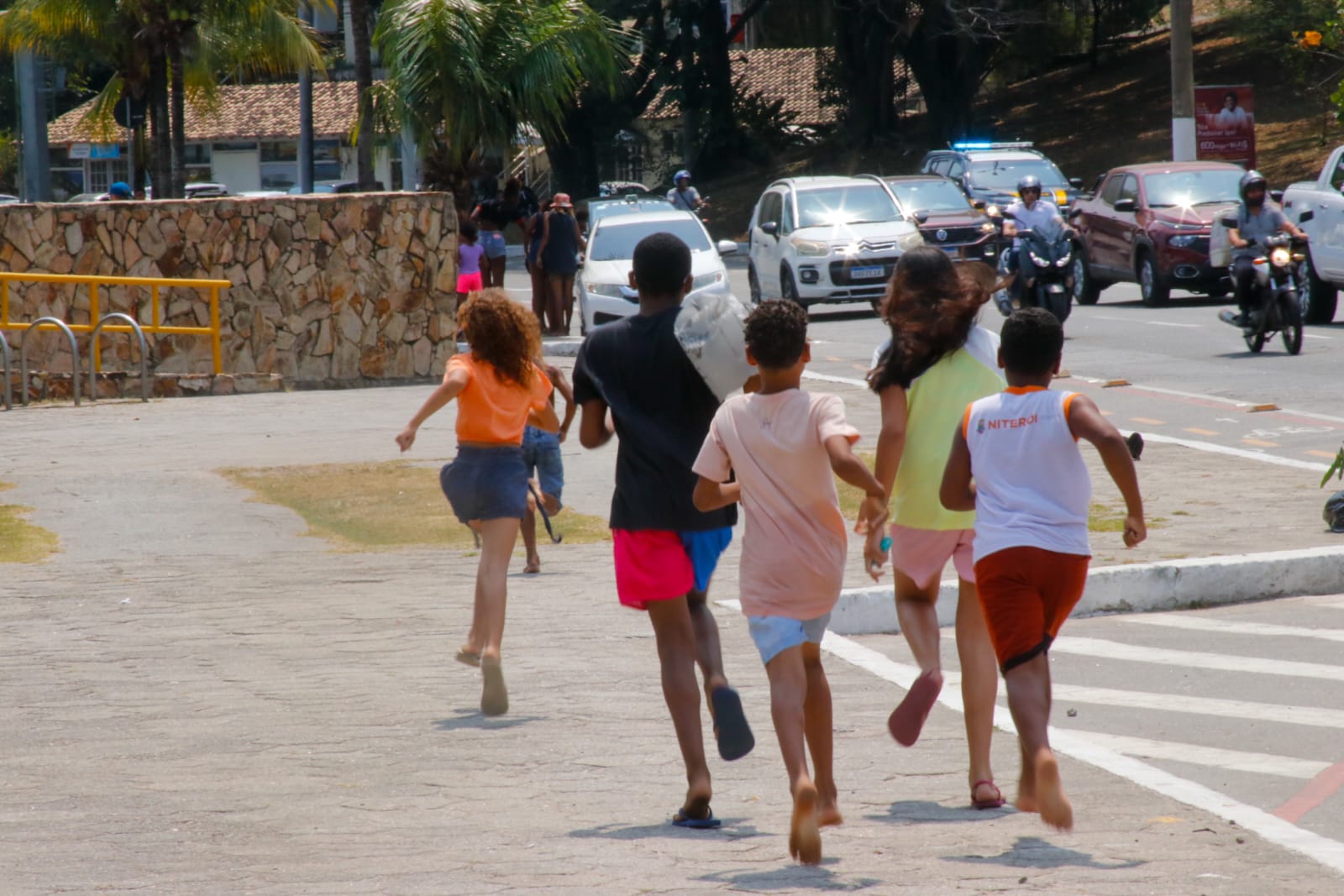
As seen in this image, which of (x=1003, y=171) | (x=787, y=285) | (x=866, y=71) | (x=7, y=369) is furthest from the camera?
(x=866, y=71)

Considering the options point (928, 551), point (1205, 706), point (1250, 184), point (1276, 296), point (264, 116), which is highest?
point (264, 116)

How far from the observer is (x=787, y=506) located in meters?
4.99

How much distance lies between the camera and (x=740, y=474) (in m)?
5.02

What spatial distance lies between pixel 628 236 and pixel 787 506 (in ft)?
62.0

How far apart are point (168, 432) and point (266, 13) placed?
72.4 ft

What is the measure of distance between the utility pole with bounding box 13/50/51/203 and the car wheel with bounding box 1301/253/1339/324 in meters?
16.8

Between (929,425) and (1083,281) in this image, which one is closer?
(929,425)

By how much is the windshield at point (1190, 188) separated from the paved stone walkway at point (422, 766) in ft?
49.9

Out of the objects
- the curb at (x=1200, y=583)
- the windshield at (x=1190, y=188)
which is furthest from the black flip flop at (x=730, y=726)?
the windshield at (x=1190, y=188)

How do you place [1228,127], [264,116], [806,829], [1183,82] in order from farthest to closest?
[264,116] → [1228,127] → [1183,82] → [806,829]

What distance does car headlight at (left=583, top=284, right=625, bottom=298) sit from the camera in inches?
871

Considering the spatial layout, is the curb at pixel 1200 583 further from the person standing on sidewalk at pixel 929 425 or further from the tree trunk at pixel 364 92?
the tree trunk at pixel 364 92

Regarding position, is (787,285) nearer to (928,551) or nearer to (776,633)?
(928,551)

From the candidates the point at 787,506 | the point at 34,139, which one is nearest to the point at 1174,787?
the point at 787,506
